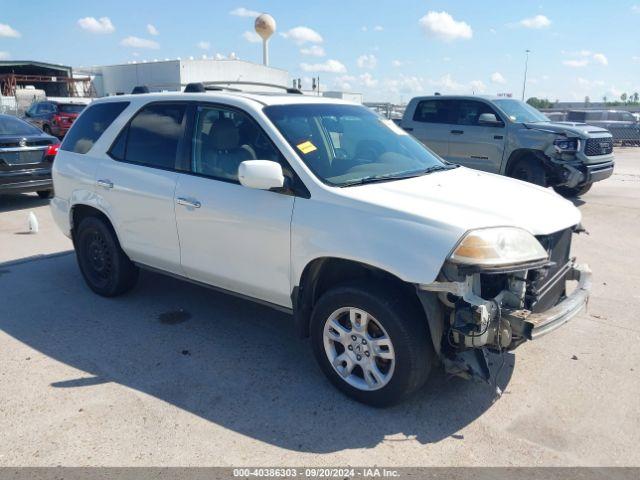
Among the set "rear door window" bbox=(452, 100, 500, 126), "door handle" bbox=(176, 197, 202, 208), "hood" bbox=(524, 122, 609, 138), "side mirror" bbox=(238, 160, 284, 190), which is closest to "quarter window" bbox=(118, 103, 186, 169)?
"door handle" bbox=(176, 197, 202, 208)

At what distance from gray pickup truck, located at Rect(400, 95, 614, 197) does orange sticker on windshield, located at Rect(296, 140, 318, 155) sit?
275 inches

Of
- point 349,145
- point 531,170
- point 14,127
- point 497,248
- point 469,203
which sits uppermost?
point 349,145

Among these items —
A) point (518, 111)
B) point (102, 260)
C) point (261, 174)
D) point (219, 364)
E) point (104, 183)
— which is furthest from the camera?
point (518, 111)

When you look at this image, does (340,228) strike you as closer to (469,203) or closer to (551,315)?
(469,203)

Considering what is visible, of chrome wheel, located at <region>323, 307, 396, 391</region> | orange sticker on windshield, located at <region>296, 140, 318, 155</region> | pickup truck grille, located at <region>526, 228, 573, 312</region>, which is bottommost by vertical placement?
chrome wheel, located at <region>323, 307, 396, 391</region>

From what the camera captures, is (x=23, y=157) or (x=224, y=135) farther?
(x=23, y=157)

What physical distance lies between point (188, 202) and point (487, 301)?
2.31 metres

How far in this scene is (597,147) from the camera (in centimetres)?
973

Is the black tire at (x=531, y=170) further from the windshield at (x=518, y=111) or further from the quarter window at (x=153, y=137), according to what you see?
the quarter window at (x=153, y=137)

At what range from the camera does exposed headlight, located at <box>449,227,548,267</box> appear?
293 centimetres

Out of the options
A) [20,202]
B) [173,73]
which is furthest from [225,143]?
[173,73]

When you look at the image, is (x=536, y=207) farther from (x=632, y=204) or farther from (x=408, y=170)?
(x=632, y=204)

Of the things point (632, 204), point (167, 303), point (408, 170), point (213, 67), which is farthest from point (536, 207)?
point (213, 67)

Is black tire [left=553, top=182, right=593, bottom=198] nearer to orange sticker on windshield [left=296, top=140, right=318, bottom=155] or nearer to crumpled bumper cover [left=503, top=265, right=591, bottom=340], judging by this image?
crumpled bumper cover [left=503, top=265, right=591, bottom=340]
